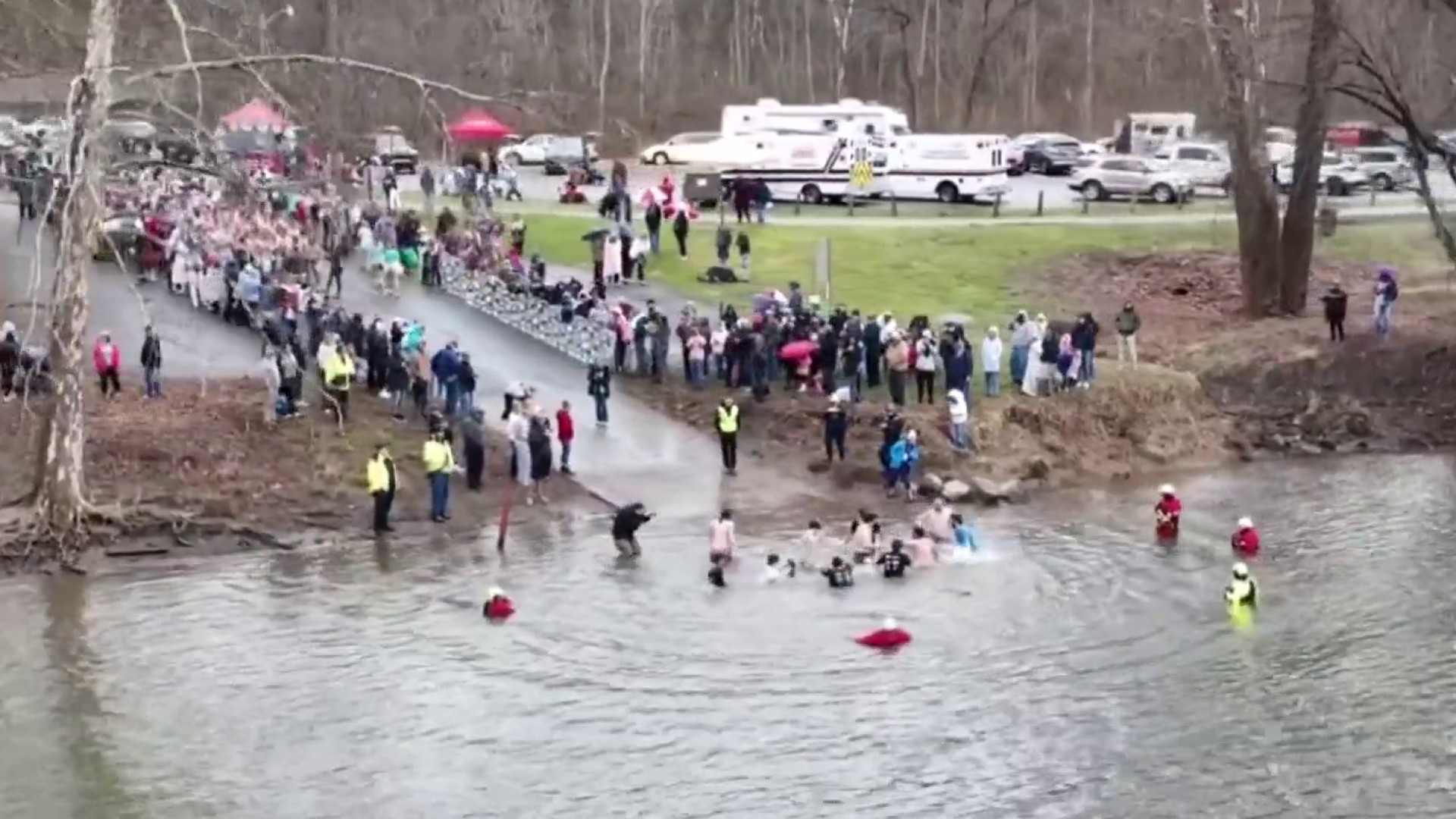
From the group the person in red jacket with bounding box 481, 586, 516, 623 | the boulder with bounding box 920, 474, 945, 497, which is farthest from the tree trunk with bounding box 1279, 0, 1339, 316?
the person in red jacket with bounding box 481, 586, 516, 623

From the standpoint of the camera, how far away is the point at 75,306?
30.3 metres

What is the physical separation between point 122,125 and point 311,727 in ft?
43.7

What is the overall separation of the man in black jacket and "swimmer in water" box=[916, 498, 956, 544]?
14.4 metres

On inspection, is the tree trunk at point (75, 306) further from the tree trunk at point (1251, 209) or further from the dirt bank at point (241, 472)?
the tree trunk at point (1251, 209)

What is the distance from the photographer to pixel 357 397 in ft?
122

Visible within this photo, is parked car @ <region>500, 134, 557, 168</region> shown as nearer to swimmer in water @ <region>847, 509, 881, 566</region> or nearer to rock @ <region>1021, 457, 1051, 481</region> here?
rock @ <region>1021, 457, 1051, 481</region>

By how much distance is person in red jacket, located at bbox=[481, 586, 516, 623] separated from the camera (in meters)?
27.5

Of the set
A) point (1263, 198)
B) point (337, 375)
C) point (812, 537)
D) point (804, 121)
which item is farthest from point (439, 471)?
point (804, 121)

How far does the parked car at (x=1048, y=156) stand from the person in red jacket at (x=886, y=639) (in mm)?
48188

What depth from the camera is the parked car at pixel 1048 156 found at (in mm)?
72375

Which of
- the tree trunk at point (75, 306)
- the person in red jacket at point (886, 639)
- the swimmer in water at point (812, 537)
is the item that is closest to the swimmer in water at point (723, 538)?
the swimmer in water at point (812, 537)

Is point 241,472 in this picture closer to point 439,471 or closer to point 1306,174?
point 439,471

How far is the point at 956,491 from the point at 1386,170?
36739 mm

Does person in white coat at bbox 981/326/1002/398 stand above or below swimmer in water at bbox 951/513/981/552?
above
